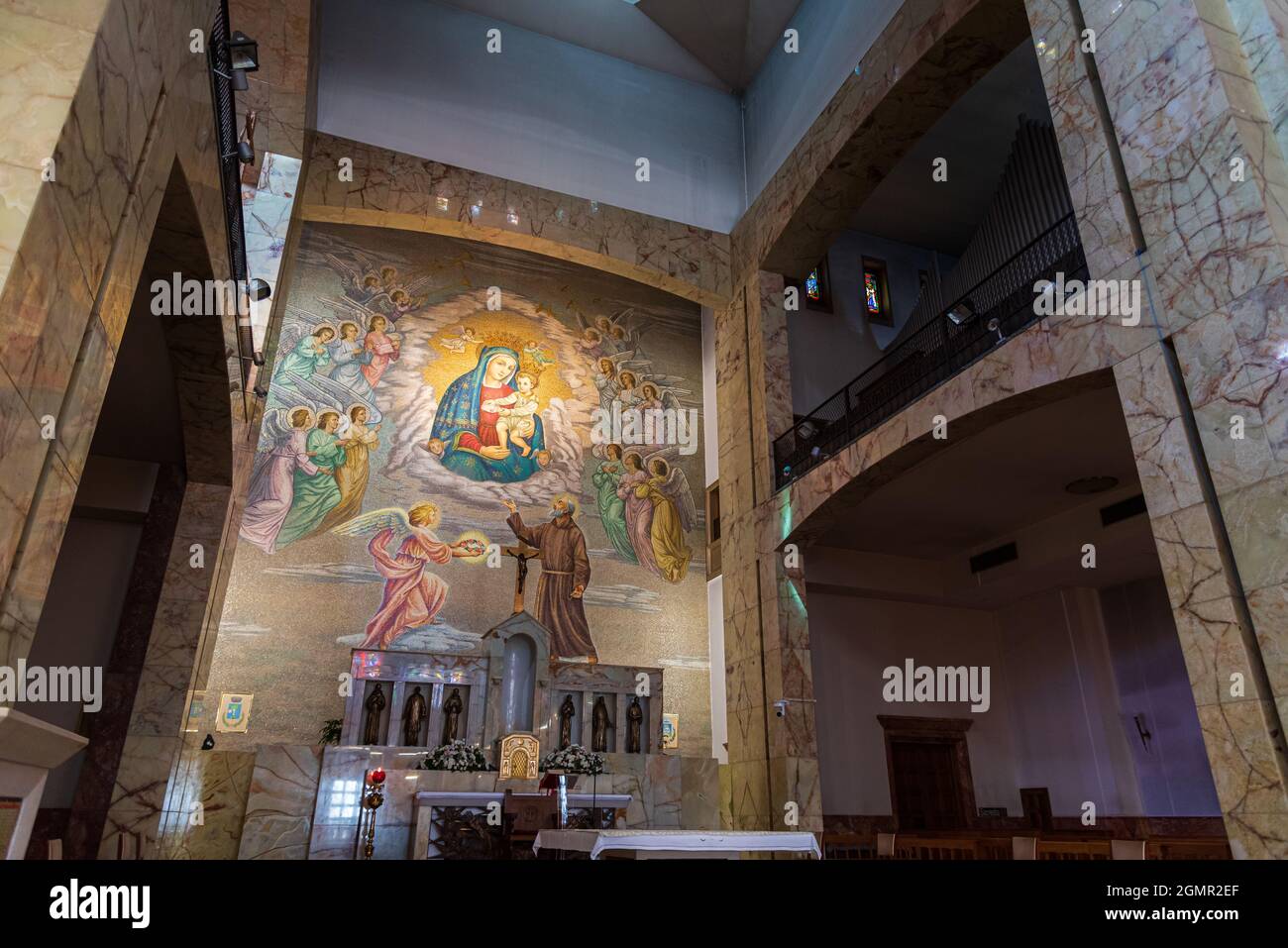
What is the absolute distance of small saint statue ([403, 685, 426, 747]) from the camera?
10672mm

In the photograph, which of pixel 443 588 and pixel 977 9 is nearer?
pixel 977 9

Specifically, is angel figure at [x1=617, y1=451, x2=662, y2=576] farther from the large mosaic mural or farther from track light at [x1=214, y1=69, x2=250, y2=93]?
track light at [x1=214, y1=69, x2=250, y2=93]

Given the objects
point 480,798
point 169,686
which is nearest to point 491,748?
point 480,798

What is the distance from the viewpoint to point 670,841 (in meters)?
5.55

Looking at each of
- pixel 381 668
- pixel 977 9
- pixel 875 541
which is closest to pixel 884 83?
pixel 977 9

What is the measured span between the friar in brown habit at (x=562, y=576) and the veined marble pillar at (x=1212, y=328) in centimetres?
835

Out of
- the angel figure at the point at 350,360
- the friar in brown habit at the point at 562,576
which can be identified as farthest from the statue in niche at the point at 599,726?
the angel figure at the point at 350,360

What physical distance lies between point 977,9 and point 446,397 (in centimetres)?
875

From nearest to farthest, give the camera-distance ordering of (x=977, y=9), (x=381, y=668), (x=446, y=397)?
(x=977, y=9) < (x=381, y=668) < (x=446, y=397)

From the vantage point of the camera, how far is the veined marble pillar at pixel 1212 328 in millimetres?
4832

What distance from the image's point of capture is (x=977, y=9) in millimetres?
8523

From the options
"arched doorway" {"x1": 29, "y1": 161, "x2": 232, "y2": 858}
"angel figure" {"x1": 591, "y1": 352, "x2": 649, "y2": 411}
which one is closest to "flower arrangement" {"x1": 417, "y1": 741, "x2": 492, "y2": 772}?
"arched doorway" {"x1": 29, "y1": 161, "x2": 232, "y2": 858}
